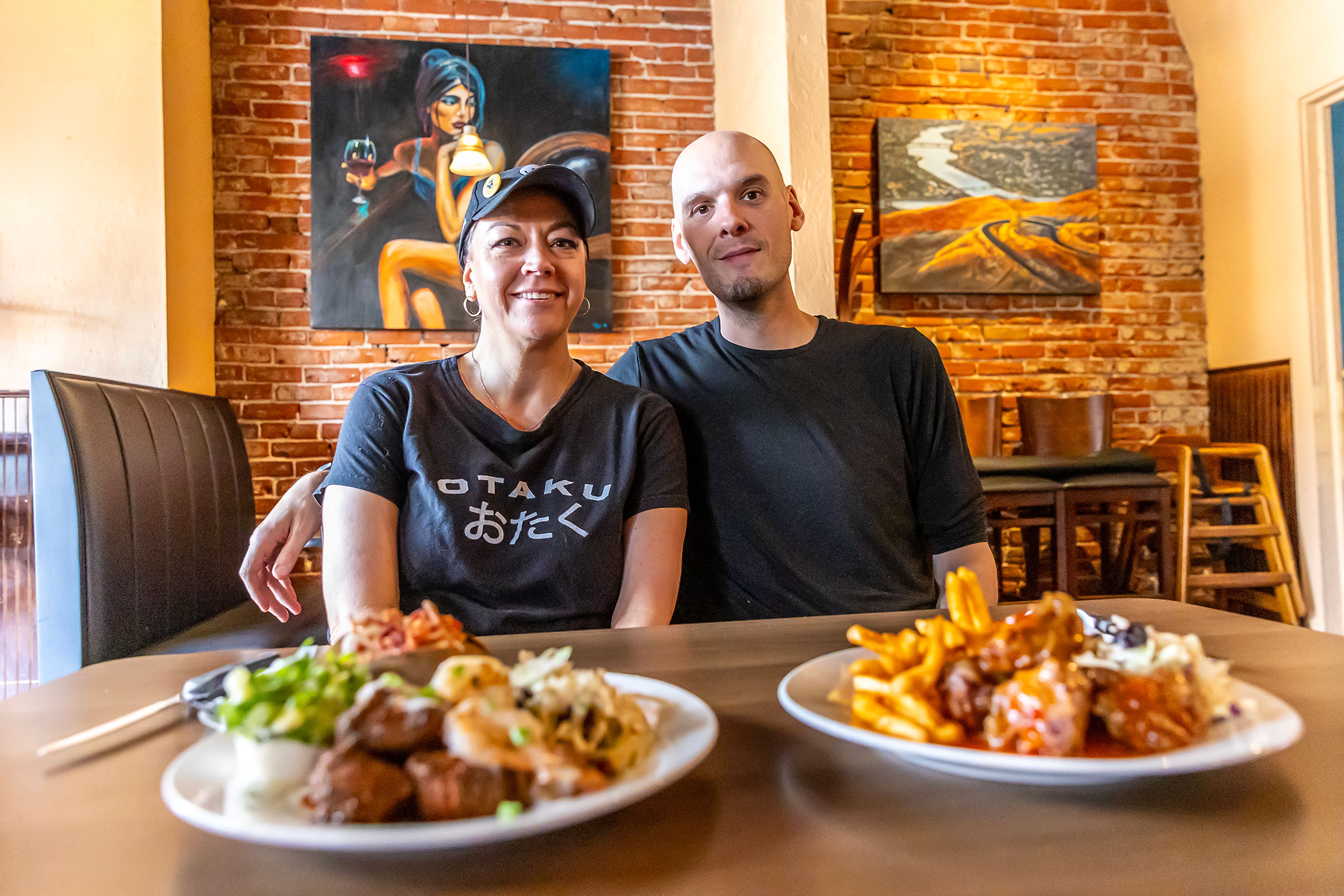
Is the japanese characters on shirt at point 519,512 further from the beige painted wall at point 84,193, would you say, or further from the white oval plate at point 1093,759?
the beige painted wall at point 84,193

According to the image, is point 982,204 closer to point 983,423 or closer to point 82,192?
point 983,423

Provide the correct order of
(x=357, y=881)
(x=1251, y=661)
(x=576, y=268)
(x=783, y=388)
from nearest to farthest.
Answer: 1. (x=357, y=881)
2. (x=1251, y=661)
3. (x=576, y=268)
4. (x=783, y=388)

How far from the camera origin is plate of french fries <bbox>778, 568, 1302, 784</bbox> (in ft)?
1.55

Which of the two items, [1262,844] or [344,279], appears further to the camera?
[344,279]

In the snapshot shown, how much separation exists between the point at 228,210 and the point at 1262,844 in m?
4.29

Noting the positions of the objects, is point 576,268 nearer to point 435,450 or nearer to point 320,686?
point 435,450

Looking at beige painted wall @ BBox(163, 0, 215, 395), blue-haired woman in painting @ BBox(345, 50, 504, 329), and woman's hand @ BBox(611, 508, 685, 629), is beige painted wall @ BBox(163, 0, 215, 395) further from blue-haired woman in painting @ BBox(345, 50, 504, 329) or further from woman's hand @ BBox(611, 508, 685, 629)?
woman's hand @ BBox(611, 508, 685, 629)

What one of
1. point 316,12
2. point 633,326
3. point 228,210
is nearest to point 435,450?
point 633,326

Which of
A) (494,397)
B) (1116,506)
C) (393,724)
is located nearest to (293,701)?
(393,724)

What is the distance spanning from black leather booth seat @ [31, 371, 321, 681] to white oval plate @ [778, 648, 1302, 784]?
1852 millimetres

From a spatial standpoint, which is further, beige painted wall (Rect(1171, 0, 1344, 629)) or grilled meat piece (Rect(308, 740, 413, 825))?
beige painted wall (Rect(1171, 0, 1344, 629))

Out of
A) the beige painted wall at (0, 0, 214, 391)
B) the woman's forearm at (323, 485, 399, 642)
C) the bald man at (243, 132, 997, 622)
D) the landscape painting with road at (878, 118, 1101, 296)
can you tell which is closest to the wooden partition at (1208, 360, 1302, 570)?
the landscape painting with road at (878, 118, 1101, 296)

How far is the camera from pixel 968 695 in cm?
53

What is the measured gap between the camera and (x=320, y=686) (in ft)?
1.56
